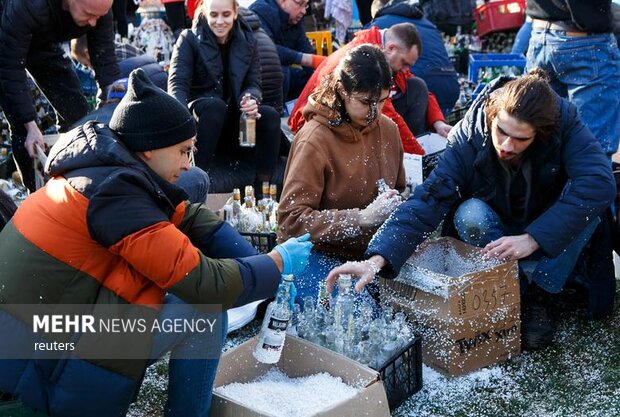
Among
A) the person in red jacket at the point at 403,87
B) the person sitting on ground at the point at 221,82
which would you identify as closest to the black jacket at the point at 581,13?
the person in red jacket at the point at 403,87

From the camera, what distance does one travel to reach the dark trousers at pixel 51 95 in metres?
4.50

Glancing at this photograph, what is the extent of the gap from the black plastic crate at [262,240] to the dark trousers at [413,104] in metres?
1.78

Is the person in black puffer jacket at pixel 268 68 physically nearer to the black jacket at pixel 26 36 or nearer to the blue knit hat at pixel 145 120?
the black jacket at pixel 26 36

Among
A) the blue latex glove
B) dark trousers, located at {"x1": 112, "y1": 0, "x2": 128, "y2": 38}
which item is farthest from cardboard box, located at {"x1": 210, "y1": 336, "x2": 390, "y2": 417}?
dark trousers, located at {"x1": 112, "y1": 0, "x2": 128, "y2": 38}

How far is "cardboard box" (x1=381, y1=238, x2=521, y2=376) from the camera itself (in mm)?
2895

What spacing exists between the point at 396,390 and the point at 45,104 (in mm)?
3893

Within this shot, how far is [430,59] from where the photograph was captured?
5.87 metres

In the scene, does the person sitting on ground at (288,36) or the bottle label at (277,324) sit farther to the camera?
the person sitting on ground at (288,36)

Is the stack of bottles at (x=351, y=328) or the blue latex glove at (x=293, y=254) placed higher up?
the blue latex glove at (x=293, y=254)

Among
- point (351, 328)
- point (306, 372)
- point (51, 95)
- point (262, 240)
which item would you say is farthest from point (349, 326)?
point (51, 95)

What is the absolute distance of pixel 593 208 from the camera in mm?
3107

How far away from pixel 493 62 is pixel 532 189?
12.1 feet

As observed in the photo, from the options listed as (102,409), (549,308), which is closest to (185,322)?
(102,409)

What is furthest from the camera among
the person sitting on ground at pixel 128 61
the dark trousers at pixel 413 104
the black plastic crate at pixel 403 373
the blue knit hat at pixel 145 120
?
the dark trousers at pixel 413 104
